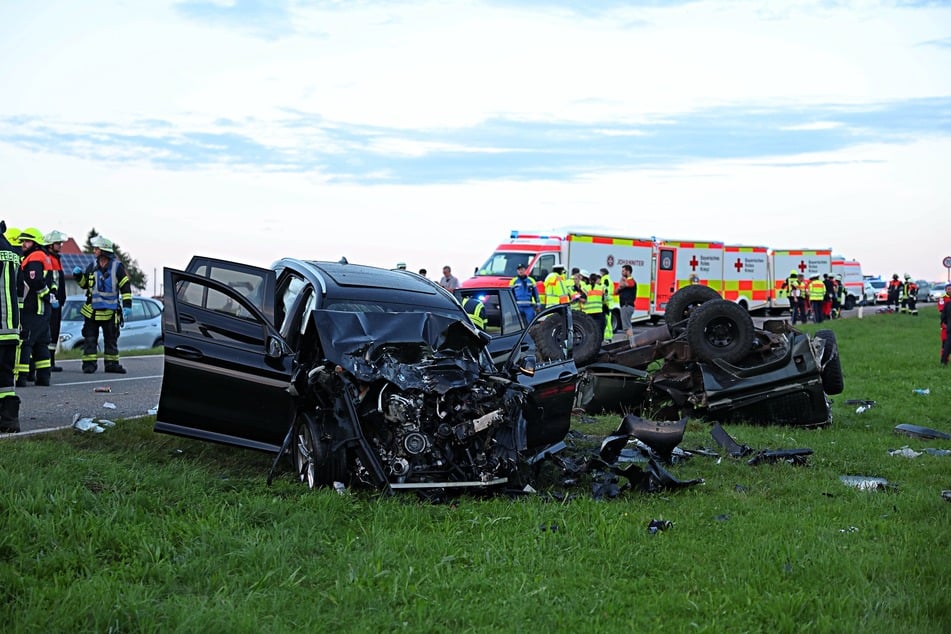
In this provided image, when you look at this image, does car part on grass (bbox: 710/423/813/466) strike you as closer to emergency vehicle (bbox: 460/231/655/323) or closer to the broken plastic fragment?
the broken plastic fragment

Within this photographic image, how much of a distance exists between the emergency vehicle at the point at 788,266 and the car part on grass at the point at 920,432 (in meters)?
31.7

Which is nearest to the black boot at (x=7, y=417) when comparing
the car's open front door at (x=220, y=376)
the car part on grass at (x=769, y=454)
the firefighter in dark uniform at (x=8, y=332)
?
the firefighter in dark uniform at (x=8, y=332)

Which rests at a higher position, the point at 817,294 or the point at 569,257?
the point at 569,257

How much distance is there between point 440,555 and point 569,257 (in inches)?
977

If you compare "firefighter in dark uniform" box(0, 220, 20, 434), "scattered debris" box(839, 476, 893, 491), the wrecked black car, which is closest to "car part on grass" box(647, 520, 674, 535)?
the wrecked black car

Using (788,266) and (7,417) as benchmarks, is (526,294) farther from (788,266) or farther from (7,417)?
(788,266)

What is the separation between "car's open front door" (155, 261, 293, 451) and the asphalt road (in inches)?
80.8

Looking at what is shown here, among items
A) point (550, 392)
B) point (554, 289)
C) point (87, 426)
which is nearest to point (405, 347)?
point (550, 392)

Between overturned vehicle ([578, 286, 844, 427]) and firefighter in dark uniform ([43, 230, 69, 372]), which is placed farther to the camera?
firefighter in dark uniform ([43, 230, 69, 372])

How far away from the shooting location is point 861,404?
13.1 m

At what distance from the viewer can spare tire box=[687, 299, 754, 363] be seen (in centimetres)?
1052

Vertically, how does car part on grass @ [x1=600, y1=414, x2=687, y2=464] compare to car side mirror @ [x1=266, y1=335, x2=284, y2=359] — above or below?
below

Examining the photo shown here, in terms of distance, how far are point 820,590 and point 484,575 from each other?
1621 millimetres

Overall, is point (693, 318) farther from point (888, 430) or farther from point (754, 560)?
point (754, 560)
